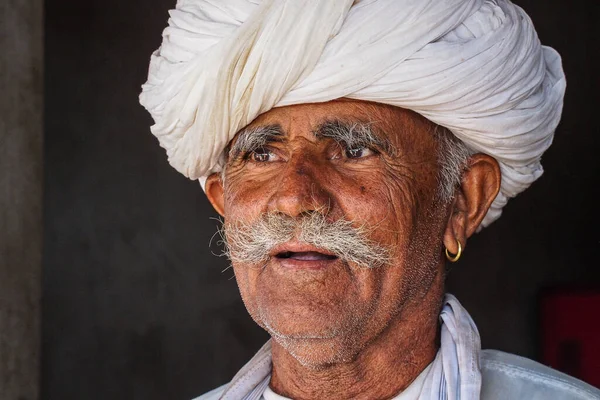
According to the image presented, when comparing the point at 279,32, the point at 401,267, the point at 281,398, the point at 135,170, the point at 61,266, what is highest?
the point at 279,32

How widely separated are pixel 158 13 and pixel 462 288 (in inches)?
74.7

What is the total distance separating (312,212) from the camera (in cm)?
256

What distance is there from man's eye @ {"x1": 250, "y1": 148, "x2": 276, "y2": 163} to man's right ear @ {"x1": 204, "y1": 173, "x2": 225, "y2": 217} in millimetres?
261

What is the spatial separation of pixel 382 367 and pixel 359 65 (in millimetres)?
783

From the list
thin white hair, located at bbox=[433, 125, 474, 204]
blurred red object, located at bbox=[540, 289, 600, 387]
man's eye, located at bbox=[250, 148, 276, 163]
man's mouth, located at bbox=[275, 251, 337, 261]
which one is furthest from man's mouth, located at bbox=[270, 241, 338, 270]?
blurred red object, located at bbox=[540, 289, 600, 387]

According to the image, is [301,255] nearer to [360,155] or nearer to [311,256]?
[311,256]

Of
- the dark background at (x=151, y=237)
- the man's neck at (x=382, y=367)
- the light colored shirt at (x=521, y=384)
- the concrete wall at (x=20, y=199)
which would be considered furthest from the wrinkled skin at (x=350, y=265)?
the dark background at (x=151, y=237)

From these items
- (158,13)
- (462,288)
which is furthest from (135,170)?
(462,288)

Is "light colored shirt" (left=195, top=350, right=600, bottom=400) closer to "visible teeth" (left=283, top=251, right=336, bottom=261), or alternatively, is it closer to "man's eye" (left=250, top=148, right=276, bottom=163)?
"visible teeth" (left=283, top=251, right=336, bottom=261)

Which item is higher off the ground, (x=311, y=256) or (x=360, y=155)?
(x=360, y=155)

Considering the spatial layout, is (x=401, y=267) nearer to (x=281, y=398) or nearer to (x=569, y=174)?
(x=281, y=398)

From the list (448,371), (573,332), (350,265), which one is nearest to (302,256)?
(350,265)

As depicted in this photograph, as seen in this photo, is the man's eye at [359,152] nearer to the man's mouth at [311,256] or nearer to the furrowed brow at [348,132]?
the furrowed brow at [348,132]

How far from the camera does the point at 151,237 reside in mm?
4730
